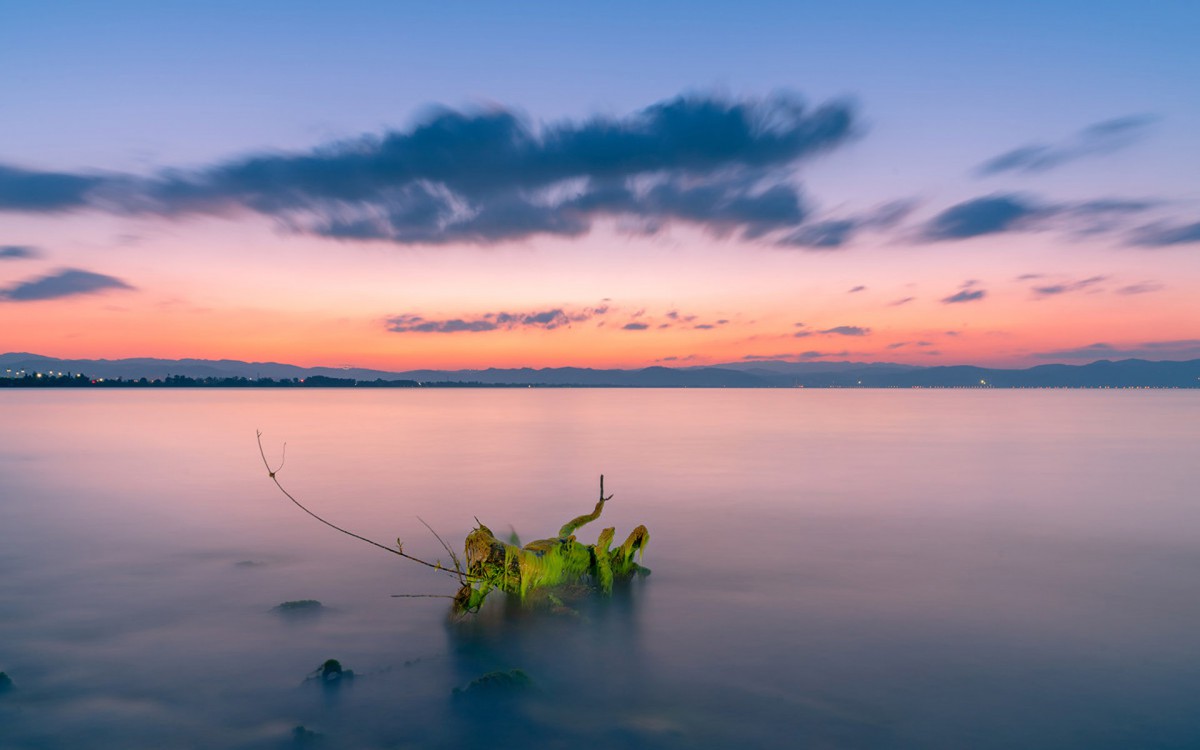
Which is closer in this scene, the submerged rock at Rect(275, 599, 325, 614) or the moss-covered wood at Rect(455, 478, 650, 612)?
the moss-covered wood at Rect(455, 478, 650, 612)

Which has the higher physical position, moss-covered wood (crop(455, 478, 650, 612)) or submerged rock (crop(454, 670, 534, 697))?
moss-covered wood (crop(455, 478, 650, 612))

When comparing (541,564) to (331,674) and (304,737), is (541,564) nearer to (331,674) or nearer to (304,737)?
(331,674)

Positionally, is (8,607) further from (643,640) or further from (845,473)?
(845,473)

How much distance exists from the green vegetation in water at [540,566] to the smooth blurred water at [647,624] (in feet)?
1.12

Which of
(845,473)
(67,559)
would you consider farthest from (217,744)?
(845,473)

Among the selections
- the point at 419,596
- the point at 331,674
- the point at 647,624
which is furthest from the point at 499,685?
the point at 419,596

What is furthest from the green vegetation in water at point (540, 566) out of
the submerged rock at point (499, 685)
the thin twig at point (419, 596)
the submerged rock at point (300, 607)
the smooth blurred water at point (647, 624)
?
the submerged rock at point (499, 685)

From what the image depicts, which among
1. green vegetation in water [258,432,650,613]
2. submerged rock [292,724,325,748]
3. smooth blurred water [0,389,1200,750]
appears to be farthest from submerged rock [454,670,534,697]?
green vegetation in water [258,432,650,613]

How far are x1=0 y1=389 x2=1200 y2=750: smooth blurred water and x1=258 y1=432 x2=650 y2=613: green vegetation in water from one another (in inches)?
13.4

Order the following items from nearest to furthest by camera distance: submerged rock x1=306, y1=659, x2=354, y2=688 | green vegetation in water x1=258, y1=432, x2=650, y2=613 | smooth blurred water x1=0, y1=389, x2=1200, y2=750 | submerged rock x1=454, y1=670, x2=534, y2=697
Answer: smooth blurred water x1=0, y1=389, x2=1200, y2=750, submerged rock x1=454, y1=670, x2=534, y2=697, submerged rock x1=306, y1=659, x2=354, y2=688, green vegetation in water x1=258, y1=432, x2=650, y2=613

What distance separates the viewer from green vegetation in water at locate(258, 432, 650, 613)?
896cm

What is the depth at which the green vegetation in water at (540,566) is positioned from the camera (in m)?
8.96

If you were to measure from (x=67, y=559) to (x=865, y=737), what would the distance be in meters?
12.7

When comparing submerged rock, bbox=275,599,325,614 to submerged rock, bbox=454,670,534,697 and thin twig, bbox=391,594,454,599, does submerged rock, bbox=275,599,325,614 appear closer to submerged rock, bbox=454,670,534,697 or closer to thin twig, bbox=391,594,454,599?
thin twig, bbox=391,594,454,599
